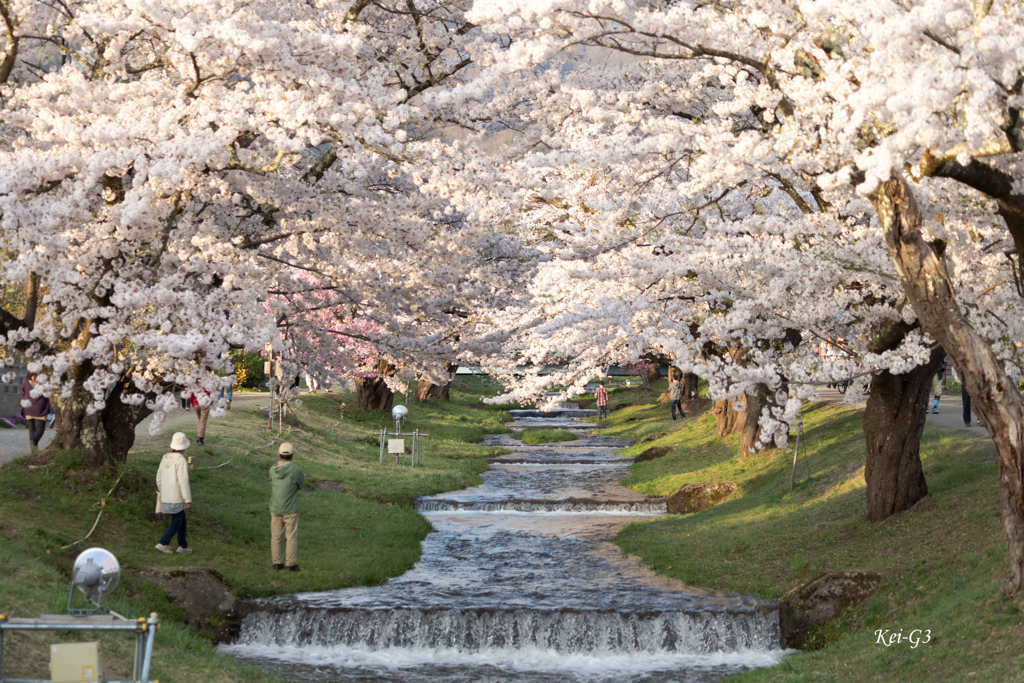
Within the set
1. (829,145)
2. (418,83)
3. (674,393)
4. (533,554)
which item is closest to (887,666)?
(829,145)

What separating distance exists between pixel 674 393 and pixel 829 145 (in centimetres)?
3344

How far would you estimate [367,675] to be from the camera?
13.4 metres

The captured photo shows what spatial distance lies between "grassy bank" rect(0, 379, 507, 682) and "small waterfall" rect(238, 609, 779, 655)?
100 centimetres

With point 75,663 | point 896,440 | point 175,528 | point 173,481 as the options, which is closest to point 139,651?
Answer: point 75,663

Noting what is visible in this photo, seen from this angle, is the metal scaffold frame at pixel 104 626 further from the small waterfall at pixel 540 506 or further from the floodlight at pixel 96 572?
the small waterfall at pixel 540 506

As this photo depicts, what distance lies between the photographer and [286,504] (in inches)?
645

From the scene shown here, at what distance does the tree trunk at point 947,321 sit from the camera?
1011 cm

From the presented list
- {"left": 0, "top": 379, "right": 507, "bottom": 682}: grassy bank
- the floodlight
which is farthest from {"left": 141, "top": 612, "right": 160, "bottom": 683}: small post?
{"left": 0, "top": 379, "right": 507, "bottom": 682}: grassy bank

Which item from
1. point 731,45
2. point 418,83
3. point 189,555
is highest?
point 418,83

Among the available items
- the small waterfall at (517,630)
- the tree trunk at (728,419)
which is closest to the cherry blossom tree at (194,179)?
the small waterfall at (517,630)

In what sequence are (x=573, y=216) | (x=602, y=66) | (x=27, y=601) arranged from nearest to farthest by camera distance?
(x=27, y=601), (x=573, y=216), (x=602, y=66)

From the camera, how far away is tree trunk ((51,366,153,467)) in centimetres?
1645

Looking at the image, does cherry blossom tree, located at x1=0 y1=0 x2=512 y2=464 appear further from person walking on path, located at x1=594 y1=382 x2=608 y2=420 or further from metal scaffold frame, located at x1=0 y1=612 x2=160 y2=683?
person walking on path, located at x1=594 y1=382 x2=608 y2=420

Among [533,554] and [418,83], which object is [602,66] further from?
[533,554]
